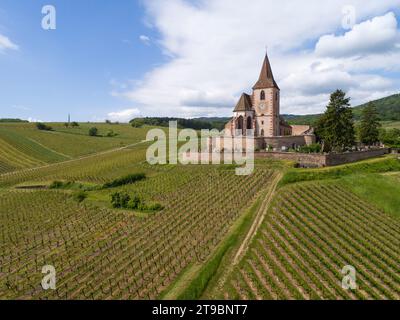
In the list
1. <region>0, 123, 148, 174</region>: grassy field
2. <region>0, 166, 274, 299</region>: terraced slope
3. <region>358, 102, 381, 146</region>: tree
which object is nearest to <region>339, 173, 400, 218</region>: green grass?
<region>0, 166, 274, 299</region>: terraced slope

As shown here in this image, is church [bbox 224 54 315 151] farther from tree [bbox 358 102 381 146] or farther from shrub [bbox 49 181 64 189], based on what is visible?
shrub [bbox 49 181 64 189]

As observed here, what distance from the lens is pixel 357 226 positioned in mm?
28609

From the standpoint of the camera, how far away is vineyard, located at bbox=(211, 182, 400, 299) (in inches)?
802

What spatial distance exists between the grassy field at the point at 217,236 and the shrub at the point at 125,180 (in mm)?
1148

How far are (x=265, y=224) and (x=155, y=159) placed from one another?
38.3m

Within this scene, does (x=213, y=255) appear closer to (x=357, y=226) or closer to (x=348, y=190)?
(x=357, y=226)

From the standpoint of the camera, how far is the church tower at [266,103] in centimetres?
5969

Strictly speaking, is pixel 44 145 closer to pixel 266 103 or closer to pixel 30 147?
pixel 30 147

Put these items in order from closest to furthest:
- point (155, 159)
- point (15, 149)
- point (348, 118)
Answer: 1. point (348, 118)
2. point (155, 159)
3. point (15, 149)

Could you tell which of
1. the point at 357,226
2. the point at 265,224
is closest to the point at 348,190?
the point at 357,226

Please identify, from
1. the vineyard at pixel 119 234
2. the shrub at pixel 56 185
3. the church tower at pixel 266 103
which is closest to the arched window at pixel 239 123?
the church tower at pixel 266 103

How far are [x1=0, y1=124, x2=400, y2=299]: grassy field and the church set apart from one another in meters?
15.4

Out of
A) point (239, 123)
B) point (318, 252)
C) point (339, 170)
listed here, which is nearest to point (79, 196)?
point (318, 252)

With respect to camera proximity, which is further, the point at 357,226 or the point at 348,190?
the point at 348,190
